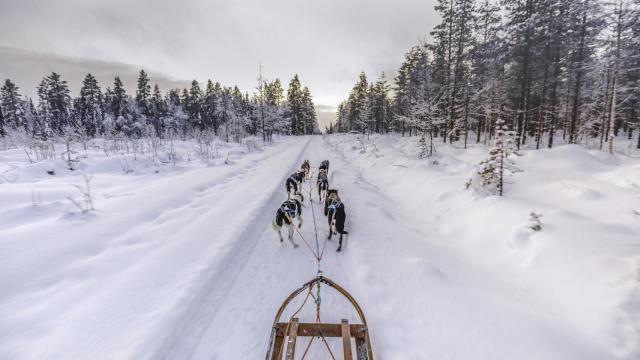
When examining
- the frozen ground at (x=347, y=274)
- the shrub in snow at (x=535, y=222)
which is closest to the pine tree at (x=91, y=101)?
the frozen ground at (x=347, y=274)

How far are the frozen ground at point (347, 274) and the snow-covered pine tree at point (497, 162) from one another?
608mm

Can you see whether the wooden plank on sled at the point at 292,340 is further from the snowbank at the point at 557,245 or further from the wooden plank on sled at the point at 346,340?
the snowbank at the point at 557,245

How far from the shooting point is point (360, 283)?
450cm

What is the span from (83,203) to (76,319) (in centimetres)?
517

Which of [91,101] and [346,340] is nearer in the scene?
[346,340]

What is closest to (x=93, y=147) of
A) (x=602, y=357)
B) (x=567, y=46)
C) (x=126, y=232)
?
(x=126, y=232)

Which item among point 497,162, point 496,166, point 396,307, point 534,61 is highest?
point 534,61

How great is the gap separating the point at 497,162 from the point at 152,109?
232 ft

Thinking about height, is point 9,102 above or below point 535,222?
above

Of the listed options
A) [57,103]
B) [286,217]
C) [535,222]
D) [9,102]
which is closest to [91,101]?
[57,103]

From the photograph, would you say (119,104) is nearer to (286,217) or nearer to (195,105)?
(195,105)

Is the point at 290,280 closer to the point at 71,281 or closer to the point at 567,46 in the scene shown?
the point at 71,281

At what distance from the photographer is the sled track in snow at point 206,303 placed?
10.5 ft

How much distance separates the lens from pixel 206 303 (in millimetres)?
3967
